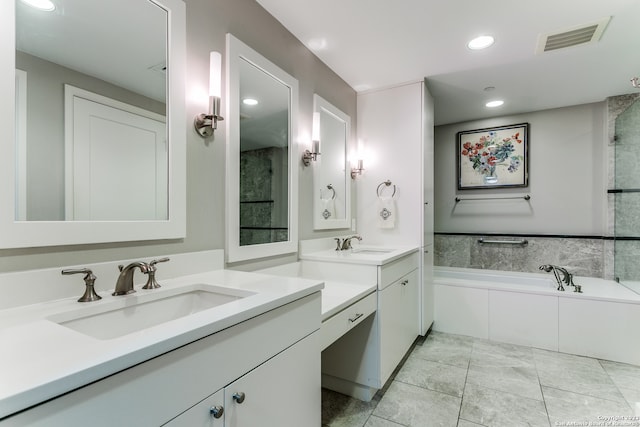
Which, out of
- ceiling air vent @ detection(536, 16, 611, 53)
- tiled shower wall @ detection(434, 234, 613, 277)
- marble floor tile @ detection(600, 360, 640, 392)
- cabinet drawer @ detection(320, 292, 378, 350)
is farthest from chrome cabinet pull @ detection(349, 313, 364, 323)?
tiled shower wall @ detection(434, 234, 613, 277)

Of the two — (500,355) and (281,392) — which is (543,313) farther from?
(281,392)

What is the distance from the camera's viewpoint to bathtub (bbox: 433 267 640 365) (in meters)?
2.39

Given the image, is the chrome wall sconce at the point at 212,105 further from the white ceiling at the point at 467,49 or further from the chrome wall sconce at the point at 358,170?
the chrome wall sconce at the point at 358,170

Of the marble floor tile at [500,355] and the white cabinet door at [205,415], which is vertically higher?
the white cabinet door at [205,415]

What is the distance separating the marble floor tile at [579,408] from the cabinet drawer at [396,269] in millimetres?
1112

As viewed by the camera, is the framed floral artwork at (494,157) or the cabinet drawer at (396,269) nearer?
the cabinet drawer at (396,269)

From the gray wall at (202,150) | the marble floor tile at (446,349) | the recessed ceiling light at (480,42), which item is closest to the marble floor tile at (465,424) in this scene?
the marble floor tile at (446,349)

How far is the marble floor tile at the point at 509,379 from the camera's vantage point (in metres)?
1.97

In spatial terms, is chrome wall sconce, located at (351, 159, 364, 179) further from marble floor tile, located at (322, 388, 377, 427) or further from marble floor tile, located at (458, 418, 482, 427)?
marble floor tile, located at (458, 418, 482, 427)

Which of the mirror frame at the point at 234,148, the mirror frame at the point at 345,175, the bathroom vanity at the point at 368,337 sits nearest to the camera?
the mirror frame at the point at 234,148

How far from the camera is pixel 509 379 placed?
6.92 ft

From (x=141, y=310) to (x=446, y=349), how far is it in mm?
2463

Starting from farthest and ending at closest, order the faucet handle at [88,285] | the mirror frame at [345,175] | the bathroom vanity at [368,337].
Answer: the mirror frame at [345,175] → the bathroom vanity at [368,337] → the faucet handle at [88,285]

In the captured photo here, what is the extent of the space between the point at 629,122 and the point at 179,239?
13.0ft
